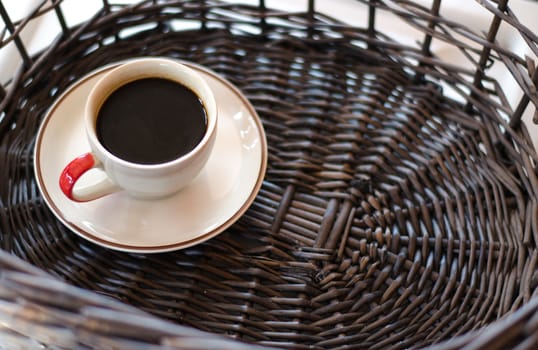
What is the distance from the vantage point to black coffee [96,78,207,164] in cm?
58

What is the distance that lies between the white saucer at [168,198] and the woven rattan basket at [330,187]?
30mm

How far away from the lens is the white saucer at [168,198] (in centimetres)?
59

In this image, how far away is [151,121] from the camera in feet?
1.94

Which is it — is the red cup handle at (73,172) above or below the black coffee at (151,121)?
below

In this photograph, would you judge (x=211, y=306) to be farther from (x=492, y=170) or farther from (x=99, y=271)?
(x=492, y=170)

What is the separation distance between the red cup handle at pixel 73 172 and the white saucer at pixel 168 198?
0.11 feet

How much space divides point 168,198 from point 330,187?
14cm

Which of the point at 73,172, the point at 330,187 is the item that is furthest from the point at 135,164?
the point at 330,187

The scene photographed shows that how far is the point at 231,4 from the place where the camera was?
2.37ft

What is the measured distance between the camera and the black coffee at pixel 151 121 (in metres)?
0.58

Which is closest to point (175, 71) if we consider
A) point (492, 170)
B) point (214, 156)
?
point (214, 156)

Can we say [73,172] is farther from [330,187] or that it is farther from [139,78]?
[330,187]

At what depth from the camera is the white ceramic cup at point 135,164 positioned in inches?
21.8

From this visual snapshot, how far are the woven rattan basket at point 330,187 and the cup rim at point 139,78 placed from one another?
0.31 ft
